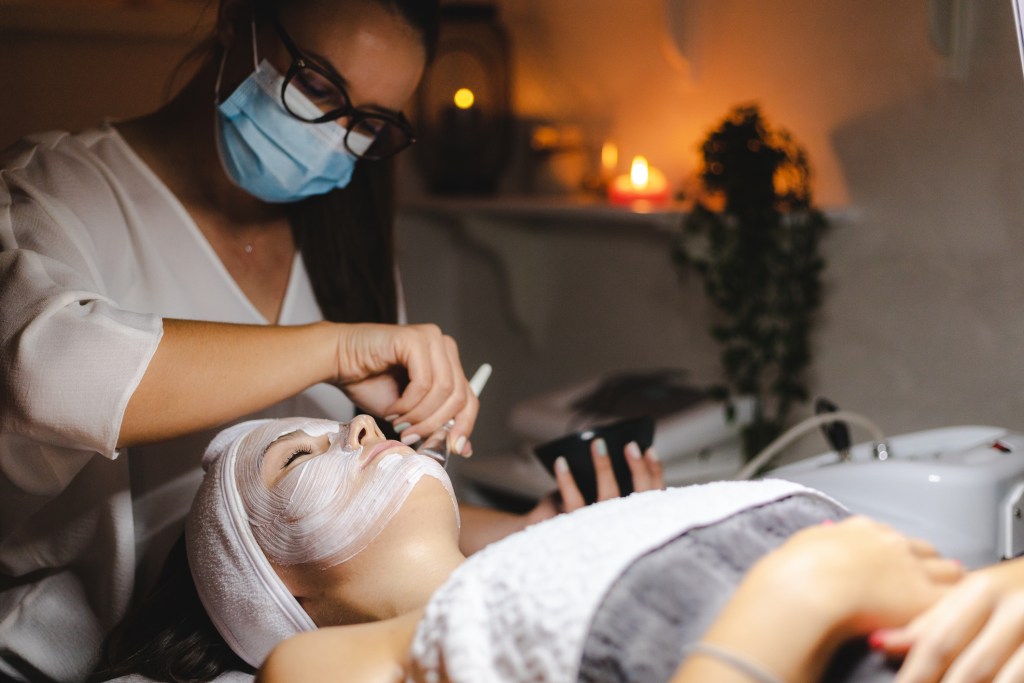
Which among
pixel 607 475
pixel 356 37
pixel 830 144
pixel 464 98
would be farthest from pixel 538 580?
pixel 464 98

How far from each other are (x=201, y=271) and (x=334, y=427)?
0.37 metres

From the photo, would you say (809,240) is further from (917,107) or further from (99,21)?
(99,21)

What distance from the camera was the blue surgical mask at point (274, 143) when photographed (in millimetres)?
1114

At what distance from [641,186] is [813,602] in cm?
156

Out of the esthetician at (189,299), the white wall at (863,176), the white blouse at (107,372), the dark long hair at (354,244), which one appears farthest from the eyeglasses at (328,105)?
the white wall at (863,176)

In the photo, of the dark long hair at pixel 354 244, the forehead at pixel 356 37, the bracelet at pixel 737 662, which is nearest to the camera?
the bracelet at pixel 737 662

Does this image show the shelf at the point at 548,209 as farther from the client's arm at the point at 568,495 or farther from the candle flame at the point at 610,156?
the client's arm at the point at 568,495

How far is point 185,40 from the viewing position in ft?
6.01

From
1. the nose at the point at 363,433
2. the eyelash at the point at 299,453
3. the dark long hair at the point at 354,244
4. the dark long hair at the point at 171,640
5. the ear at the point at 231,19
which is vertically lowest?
the dark long hair at the point at 171,640

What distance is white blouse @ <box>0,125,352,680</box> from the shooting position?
2.77ft

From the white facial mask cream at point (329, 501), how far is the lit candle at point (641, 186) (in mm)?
1265

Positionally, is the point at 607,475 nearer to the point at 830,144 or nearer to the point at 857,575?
the point at 857,575

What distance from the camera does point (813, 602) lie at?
0.54m

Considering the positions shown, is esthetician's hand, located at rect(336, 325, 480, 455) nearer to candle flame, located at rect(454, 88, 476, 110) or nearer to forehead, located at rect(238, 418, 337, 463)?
forehead, located at rect(238, 418, 337, 463)
